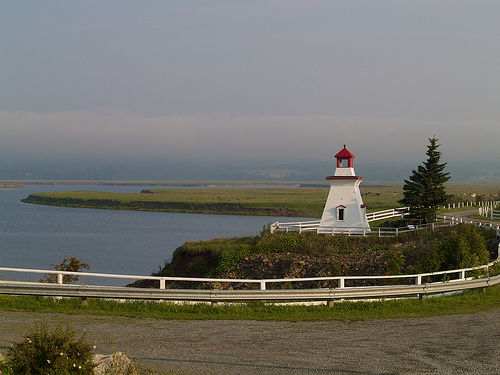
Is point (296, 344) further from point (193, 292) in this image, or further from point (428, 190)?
point (428, 190)

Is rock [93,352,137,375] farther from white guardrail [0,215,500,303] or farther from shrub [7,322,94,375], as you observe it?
white guardrail [0,215,500,303]

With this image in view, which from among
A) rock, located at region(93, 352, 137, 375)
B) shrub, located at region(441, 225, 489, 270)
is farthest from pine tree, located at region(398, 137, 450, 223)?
rock, located at region(93, 352, 137, 375)

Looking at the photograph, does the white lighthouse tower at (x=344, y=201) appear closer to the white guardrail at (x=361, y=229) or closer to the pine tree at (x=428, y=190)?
the white guardrail at (x=361, y=229)

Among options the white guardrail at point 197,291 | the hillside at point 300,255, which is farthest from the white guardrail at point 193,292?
the hillside at point 300,255

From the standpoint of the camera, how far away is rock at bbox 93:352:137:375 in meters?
6.91

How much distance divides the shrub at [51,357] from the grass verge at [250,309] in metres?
5.89

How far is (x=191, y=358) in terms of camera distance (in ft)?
29.2

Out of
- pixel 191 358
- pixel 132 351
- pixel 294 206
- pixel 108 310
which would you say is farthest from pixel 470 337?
pixel 294 206

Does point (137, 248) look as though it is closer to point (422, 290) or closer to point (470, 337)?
point (422, 290)

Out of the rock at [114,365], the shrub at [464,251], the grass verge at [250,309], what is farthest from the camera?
the shrub at [464,251]

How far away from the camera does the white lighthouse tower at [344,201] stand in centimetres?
3619

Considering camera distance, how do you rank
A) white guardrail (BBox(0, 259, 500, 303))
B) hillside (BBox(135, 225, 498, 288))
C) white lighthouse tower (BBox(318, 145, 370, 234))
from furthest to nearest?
white lighthouse tower (BBox(318, 145, 370, 234))
hillside (BBox(135, 225, 498, 288))
white guardrail (BBox(0, 259, 500, 303))

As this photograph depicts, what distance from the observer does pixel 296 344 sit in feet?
33.3

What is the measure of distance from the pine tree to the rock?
33840mm
